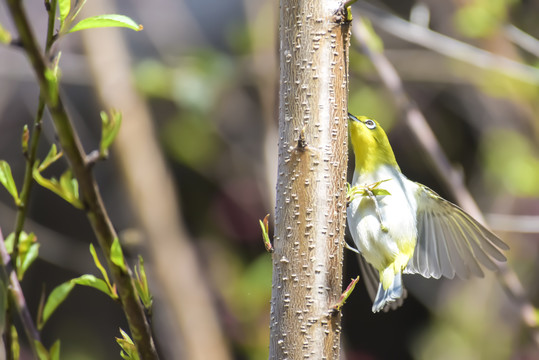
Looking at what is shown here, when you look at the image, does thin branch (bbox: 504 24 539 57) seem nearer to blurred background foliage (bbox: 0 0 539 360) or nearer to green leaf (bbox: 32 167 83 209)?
blurred background foliage (bbox: 0 0 539 360)

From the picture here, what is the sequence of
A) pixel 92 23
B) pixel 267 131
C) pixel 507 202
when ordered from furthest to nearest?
1. pixel 507 202
2. pixel 267 131
3. pixel 92 23

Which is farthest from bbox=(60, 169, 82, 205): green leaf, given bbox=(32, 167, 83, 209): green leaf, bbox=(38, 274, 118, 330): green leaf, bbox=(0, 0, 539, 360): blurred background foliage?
bbox=(0, 0, 539, 360): blurred background foliage

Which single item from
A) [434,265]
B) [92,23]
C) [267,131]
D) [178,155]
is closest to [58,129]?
[92,23]

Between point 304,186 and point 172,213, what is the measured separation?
114 inches

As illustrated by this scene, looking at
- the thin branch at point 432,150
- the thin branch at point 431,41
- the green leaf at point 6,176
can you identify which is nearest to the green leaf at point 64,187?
the green leaf at point 6,176

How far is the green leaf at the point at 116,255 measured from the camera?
1.88 ft

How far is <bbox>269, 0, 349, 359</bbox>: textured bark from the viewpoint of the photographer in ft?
2.71

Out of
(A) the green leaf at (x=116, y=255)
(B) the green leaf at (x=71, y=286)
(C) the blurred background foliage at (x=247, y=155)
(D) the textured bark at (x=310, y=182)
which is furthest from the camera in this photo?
(C) the blurred background foliage at (x=247, y=155)

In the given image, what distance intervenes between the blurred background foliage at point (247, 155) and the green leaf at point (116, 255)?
260cm

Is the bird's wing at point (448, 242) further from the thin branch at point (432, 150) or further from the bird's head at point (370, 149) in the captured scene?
the thin branch at point (432, 150)

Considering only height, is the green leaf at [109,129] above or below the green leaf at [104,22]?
below

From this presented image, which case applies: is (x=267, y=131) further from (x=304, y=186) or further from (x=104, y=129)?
(x=104, y=129)

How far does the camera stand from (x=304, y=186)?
0.84 m

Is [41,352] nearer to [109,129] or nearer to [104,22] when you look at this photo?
Answer: [109,129]
